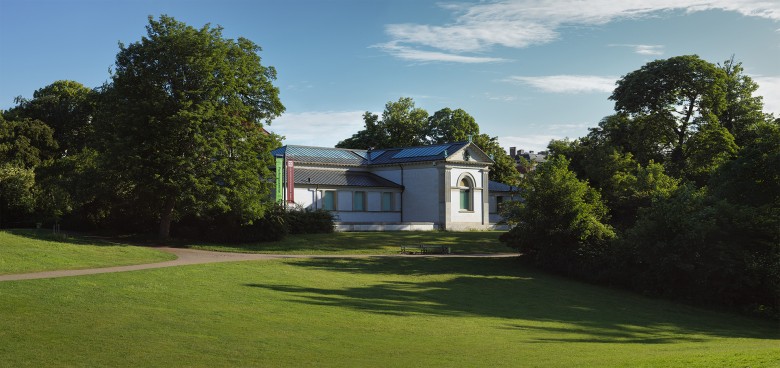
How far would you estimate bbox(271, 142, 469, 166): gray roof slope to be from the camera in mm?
60688

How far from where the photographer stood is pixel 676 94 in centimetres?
6044

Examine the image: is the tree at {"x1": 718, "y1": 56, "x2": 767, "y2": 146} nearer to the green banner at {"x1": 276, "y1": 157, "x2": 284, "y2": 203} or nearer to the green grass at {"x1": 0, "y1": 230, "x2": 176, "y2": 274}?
the green banner at {"x1": 276, "y1": 157, "x2": 284, "y2": 203}

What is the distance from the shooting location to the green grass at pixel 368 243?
41.9m

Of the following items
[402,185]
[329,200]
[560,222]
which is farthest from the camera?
[402,185]

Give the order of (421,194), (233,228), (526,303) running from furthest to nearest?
(421,194) < (233,228) < (526,303)

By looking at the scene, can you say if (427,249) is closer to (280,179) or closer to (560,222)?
(560,222)

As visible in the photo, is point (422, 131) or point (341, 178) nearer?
point (341, 178)

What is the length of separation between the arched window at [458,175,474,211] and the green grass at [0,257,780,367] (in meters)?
28.1

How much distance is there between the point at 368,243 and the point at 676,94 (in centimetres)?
3073

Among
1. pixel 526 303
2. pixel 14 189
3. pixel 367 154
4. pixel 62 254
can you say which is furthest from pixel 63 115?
pixel 526 303

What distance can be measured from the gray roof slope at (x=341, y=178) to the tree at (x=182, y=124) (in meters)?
14.6

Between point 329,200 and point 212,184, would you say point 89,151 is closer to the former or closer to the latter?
point 212,184

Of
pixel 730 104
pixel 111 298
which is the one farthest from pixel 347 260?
pixel 730 104

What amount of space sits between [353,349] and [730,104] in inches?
2069
